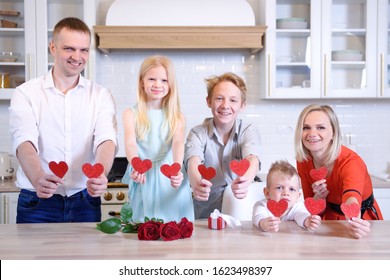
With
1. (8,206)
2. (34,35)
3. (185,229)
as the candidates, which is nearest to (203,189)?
(185,229)

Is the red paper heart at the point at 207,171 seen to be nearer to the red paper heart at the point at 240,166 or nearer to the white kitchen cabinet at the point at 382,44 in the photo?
the red paper heart at the point at 240,166

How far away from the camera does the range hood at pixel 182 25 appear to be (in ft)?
11.9

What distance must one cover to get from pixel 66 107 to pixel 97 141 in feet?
0.67

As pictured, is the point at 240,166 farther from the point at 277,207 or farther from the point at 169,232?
the point at 169,232

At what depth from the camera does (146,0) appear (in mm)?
3670

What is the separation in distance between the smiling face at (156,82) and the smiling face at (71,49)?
29 centimetres

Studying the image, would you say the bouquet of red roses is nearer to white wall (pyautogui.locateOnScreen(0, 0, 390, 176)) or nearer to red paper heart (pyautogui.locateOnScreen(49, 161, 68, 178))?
red paper heart (pyautogui.locateOnScreen(49, 161, 68, 178))

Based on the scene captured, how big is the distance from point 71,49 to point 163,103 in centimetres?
45

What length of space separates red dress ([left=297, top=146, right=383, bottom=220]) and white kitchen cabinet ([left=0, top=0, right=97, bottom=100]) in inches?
76.9

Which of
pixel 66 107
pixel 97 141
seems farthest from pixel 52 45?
pixel 97 141

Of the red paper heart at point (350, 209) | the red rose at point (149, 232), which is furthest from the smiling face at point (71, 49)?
the red paper heart at point (350, 209)

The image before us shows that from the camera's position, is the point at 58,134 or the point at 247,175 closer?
the point at 247,175

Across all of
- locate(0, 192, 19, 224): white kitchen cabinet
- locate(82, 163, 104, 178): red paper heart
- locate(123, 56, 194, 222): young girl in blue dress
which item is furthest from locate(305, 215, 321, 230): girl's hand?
locate(0, 192, 19, 224): white kitchen cabinet
